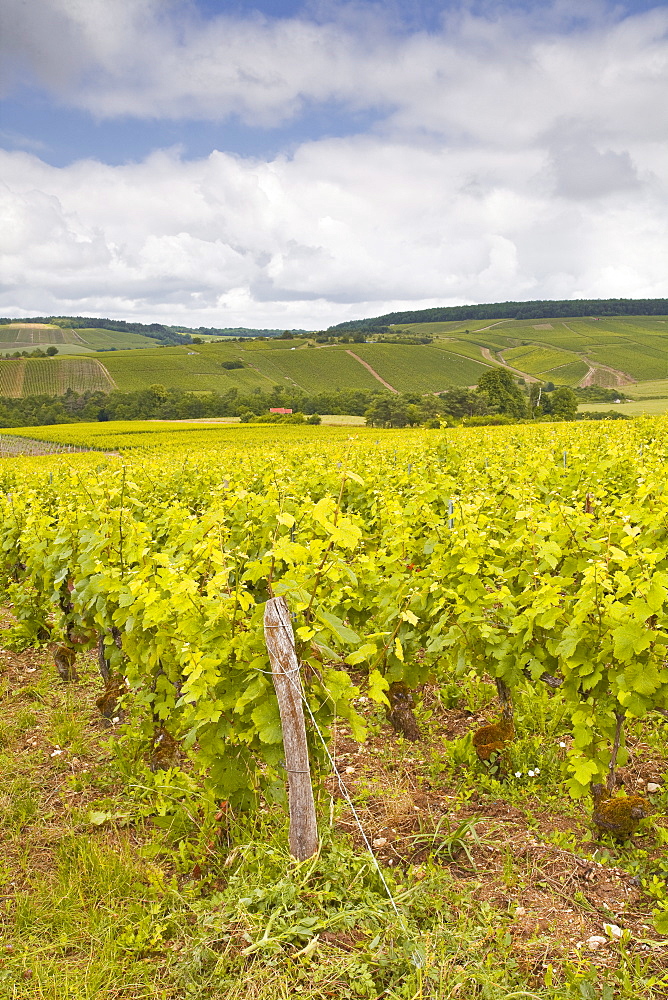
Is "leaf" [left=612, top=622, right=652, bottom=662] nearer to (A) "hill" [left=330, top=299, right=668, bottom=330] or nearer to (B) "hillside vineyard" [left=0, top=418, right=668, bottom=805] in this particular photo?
(B) "hillside vineyard" [left=0, top=418, right=668, bottom=805]

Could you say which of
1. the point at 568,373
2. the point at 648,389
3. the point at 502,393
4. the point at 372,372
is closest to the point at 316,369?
the point at 372,372

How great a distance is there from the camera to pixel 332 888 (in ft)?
10.7

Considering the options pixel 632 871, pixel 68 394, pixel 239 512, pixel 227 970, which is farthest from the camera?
pixel 68 394

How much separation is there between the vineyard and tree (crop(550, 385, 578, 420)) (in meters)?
64.0

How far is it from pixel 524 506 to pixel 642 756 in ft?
7.09

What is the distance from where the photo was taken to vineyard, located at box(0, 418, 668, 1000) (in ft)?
9.59

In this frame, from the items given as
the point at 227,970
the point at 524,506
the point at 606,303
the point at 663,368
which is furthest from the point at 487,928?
the point at 606,303

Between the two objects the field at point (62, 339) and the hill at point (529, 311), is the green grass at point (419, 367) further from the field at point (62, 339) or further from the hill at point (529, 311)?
the field at point (62, 339)

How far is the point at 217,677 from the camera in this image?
3502 millimetres

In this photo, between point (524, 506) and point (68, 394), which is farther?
point (68, 394)

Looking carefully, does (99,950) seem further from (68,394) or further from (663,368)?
(663,368)

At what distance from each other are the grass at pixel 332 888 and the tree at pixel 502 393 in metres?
66.6

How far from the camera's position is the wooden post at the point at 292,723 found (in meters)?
3.10

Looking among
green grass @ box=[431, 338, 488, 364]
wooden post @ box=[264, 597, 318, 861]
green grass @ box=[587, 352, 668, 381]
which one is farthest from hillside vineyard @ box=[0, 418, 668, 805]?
green grass @ box=[431, 338, 488, 364]
